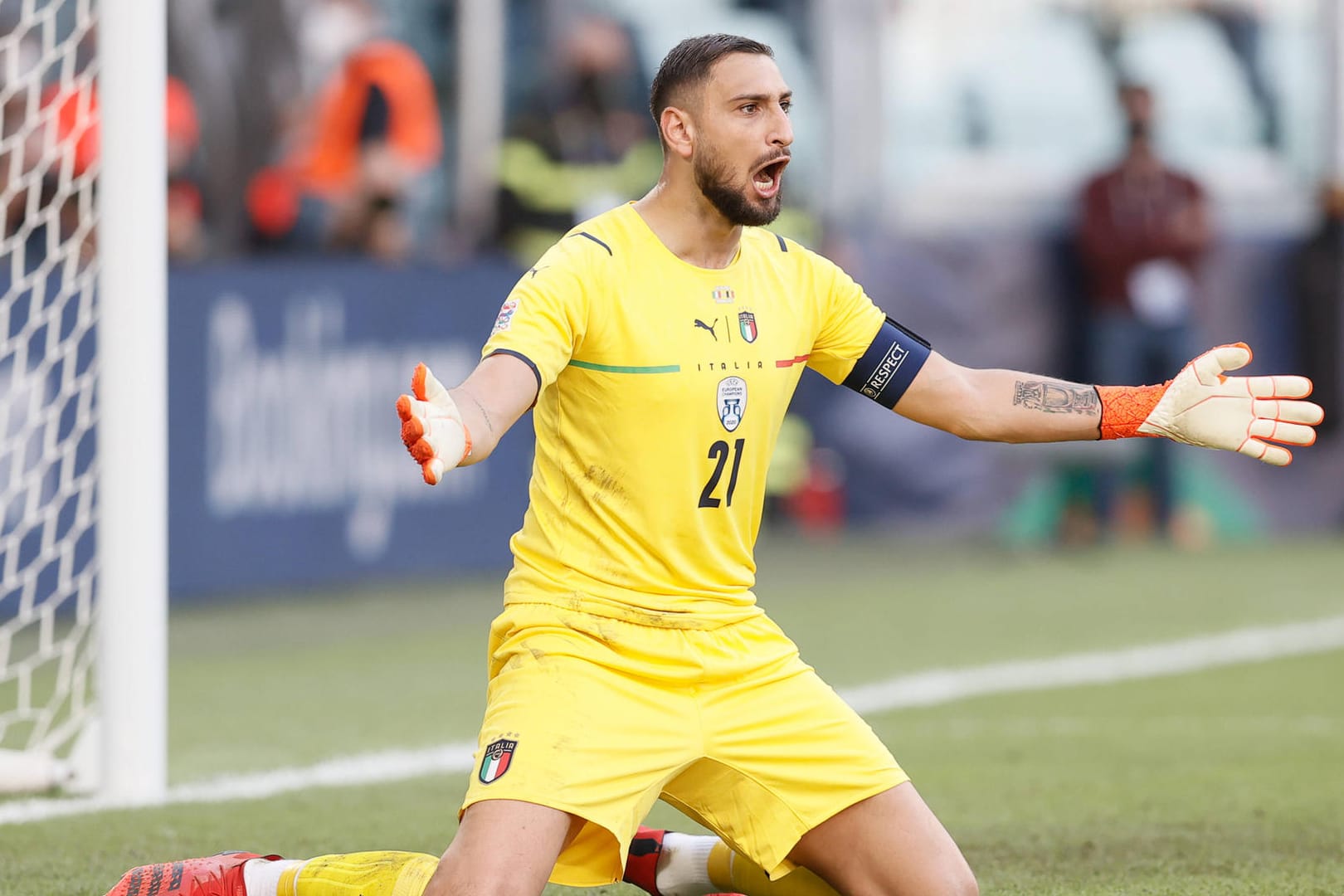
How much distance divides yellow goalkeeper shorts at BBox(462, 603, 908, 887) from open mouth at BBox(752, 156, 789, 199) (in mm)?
880

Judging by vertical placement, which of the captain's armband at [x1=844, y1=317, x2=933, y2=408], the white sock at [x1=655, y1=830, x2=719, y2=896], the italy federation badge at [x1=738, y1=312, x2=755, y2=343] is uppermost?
the italy federation badge at [x1=738, y1=312, x2=755, y2=343]

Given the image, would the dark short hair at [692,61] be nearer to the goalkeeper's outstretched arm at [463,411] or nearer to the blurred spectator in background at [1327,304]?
the goalkeeper's outstretched arm at [463,411]

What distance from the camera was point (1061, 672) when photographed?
861 cm

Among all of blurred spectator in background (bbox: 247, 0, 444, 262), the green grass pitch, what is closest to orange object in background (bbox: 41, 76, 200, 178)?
blurred spectator in background (bbox: 247, 0, 444, 262)

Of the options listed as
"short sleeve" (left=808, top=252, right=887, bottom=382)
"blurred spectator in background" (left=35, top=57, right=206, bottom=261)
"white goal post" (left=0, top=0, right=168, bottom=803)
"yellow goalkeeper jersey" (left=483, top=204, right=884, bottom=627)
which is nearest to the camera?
"yellow goalkeeper jersey" (left=483, top=204, right=884, bottom=627)

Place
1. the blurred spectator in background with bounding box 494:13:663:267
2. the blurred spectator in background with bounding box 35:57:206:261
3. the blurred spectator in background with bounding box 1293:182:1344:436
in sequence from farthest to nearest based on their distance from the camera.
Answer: the blurred spectator in background with bounding box 1293:182:1344:436 → the blurred spectator in background with bounding box 494:13:663:267 → the blurred spectator in background with bounding box 35:57:206:261

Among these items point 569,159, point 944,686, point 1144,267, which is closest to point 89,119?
point 944,686

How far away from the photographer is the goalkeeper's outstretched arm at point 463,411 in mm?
3822

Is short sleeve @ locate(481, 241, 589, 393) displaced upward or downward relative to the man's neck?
downward

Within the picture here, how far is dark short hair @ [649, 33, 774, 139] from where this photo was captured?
4.59 meters

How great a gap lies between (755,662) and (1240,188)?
12027 mm

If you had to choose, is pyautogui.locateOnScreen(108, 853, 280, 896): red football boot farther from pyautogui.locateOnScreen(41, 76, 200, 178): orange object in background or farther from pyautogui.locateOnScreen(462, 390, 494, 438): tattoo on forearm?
pyautogui.locateOnScreen(41, 76, 200, 178): orange object in background

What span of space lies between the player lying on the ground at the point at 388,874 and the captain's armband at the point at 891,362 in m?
1.05

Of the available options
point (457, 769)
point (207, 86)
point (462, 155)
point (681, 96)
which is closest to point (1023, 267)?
point (462, 155)
